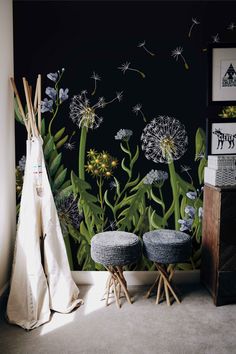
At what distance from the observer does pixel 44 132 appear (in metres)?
2.98

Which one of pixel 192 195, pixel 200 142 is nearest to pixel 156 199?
pixel 192 195

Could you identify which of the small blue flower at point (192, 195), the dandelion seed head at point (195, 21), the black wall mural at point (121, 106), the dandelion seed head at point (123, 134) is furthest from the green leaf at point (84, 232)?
the dandelion seed head at point (195, 21)

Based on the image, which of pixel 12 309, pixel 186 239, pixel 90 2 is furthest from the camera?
pixel 90 2

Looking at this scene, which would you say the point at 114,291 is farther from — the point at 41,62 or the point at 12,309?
the point at 41,62

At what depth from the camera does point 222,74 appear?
2980 millimetres

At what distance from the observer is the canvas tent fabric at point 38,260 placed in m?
2.54

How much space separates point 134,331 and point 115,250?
0.54m

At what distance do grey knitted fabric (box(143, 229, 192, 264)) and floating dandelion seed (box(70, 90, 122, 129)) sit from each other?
3.32 feet

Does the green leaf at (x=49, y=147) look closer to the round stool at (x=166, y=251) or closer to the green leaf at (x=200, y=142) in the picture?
the round stool at (x=166, y=251)

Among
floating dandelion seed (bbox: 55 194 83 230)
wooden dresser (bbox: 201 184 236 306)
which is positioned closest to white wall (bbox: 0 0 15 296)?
floating dandelion seed (bbox: 55 194 83 230)

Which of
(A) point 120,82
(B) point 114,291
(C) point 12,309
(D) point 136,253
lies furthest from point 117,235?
(A) point 120,82

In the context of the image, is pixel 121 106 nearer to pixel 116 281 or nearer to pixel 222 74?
pixel 222 74

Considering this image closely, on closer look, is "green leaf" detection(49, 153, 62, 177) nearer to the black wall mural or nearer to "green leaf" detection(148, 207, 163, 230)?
the black wall mural

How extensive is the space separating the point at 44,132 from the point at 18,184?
0.47 meters
